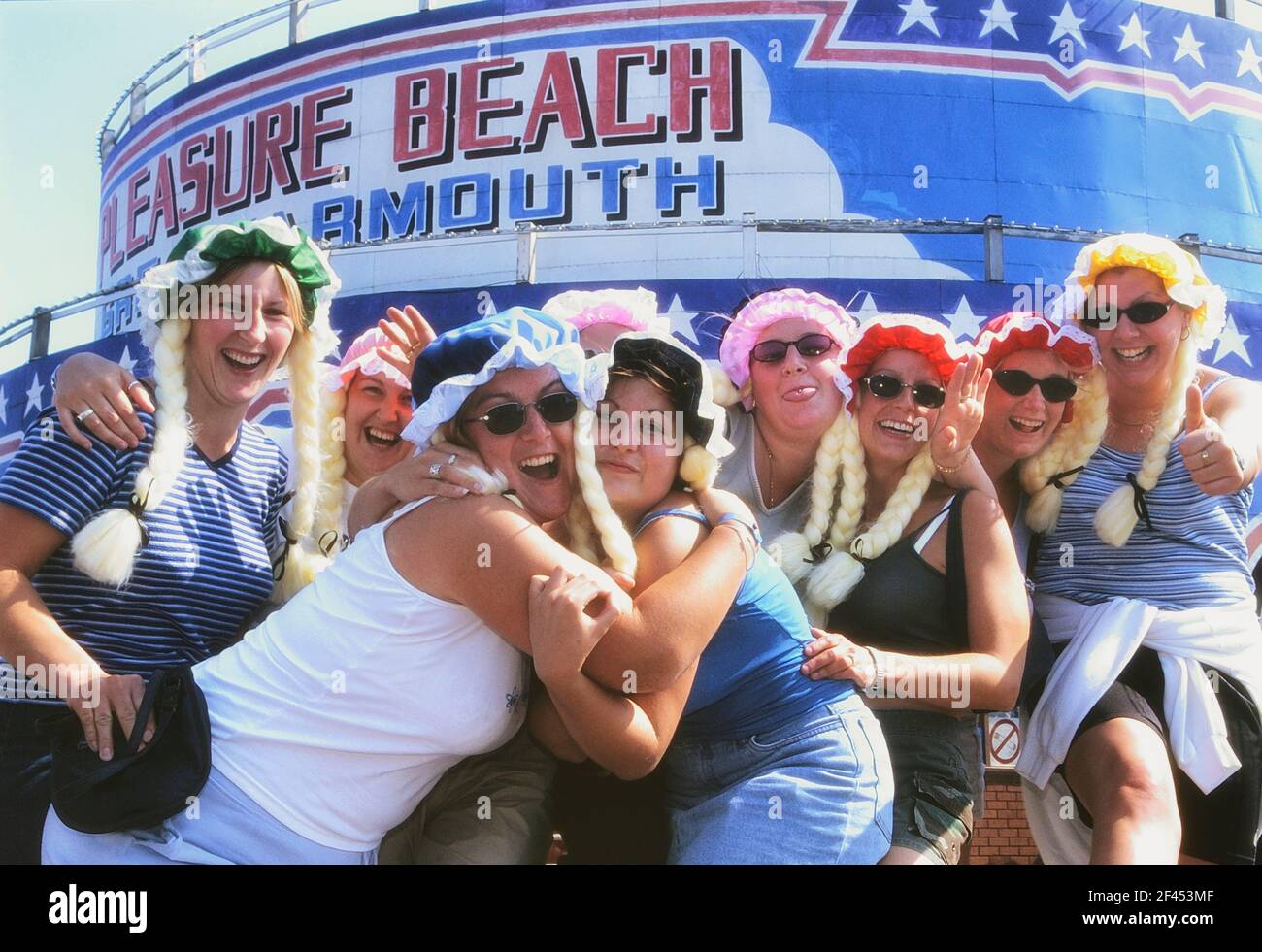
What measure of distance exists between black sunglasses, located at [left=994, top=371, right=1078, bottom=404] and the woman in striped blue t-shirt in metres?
1.99

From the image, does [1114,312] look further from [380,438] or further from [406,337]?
[380,438]

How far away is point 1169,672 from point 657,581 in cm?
156

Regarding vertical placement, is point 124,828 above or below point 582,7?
below

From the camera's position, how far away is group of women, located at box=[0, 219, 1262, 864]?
2.38m

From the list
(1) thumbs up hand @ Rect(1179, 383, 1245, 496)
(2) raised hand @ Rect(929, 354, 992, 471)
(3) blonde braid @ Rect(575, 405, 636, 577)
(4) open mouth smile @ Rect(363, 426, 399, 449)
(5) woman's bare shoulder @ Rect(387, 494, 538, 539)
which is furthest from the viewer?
(4) open mouth smile @ Rect(363, 426, 399, 449)

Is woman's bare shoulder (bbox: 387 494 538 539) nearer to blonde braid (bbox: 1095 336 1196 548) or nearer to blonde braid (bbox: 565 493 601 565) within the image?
blonde braid (bbox: 565 493 601 565)

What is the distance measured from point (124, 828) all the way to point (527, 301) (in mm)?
4806

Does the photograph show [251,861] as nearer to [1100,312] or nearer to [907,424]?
[907,424]

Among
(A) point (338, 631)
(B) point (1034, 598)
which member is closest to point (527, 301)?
(B) point (1034, 598)

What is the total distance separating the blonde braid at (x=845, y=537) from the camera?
290cm

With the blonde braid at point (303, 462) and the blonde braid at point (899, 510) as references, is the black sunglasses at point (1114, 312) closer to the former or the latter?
the blonde braid at point (899, 510)

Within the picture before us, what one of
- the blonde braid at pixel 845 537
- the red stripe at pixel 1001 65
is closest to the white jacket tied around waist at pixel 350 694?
the blonde braid at pixel 845 537

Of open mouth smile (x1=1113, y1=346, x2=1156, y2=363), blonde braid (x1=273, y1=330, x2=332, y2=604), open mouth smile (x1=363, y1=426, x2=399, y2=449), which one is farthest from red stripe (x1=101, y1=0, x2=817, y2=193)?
blonde braid (x1=273, y1=330, x2=332, y2=604)

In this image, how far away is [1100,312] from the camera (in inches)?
129
